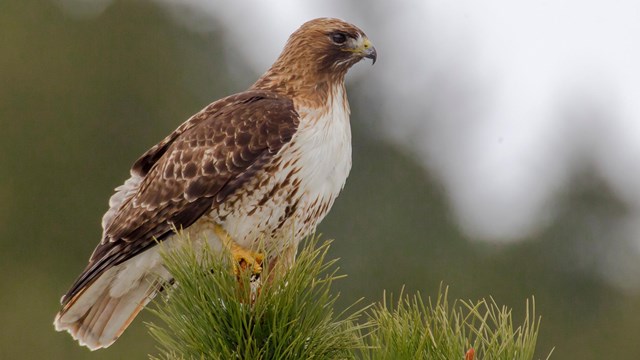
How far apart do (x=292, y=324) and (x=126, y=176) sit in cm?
2560

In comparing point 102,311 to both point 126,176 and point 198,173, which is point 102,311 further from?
point 126,176

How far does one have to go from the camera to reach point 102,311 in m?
7.47

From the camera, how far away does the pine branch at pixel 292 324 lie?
5.67 metres

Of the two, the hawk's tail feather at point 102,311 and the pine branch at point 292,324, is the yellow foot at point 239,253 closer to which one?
the hawk's tail feather at point 102,311

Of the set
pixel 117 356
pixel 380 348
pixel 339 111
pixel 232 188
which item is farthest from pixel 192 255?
pixel 117 356

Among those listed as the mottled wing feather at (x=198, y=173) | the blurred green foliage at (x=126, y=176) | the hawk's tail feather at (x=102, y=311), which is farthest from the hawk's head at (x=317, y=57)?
the blurred green foliage at (x=126, y=176)

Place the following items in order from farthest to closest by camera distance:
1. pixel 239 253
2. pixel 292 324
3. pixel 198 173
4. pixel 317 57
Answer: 1. pixel 317 57
2. pixel 198 173
3. pixel 239 253
4. pixel 292 324

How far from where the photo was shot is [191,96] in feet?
120

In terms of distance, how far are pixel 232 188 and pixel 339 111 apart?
700 mm

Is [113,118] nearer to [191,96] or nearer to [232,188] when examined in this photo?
[191,96]

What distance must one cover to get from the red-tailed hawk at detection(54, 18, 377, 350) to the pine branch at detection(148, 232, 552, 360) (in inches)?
47.3

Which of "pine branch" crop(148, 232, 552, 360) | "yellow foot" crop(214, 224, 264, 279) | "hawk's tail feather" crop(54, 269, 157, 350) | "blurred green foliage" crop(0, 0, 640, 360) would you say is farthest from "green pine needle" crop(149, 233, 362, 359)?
"blurred green foliage" crop(0, 0, 640, 360)

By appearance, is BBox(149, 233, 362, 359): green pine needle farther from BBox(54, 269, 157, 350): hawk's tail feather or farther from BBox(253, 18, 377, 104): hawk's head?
BBox(253, 18, 377, 104): hawk's head

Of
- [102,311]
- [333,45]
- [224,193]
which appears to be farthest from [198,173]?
[333,45]
